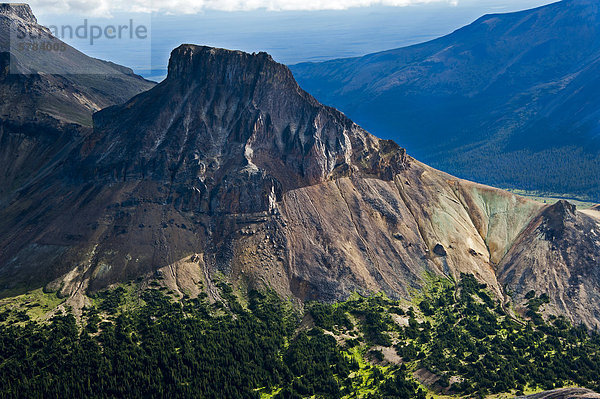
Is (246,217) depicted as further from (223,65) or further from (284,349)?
(223,65)

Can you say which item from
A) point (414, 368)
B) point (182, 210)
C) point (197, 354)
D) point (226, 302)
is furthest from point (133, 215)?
point (414, 368)

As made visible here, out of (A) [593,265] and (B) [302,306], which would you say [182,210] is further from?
(A) [593,265]

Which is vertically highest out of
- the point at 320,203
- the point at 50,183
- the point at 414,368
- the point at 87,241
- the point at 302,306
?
the point at 50,183

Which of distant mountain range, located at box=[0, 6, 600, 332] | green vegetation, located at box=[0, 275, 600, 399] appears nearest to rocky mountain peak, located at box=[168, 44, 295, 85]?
distant mountain range, located at box=[0, 6, 600, 332]

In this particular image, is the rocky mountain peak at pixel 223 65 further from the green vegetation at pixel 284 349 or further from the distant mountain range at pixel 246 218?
the green vegetation at pixel 284 349

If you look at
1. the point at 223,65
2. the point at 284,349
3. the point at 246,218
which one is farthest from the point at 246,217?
the point at 223,65

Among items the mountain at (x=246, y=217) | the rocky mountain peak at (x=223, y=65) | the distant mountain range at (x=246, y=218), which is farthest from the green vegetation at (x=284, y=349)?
the rocky mountain peak at (x=223, y=65)

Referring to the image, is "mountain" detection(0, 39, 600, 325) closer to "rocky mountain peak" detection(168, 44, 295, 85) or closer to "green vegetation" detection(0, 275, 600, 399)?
"rocky mountain peak" detection(168, 44, 295, 85)
